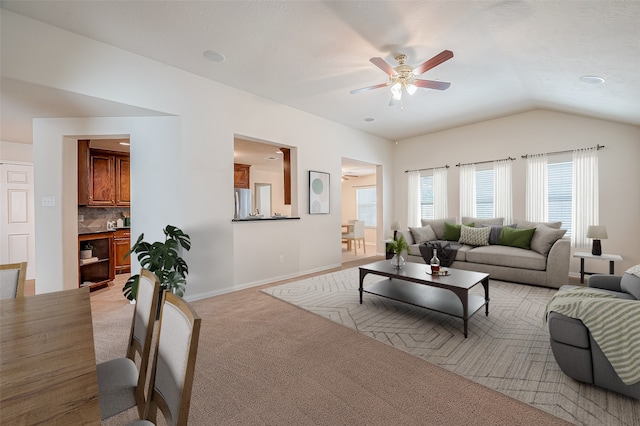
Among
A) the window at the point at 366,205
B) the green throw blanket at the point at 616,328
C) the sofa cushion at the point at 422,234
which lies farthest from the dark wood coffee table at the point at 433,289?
the window at the point at 366,205

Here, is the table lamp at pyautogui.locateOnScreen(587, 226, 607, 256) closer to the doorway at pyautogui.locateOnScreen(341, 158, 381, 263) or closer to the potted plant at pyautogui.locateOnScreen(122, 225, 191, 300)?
the doorway at pyautogui.locateOnScreen(341, 158, 381, 263)

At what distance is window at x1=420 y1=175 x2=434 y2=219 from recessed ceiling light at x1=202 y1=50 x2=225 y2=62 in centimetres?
510

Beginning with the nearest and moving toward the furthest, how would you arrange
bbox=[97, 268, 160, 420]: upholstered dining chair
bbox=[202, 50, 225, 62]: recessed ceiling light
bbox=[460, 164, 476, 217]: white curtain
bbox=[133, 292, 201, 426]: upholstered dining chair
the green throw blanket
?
1. bbox=[133, 292, 201, 426]: upholstered dining chair
2. bbox=[97, 268, 160, 420]: upholstered dining chair
3. the green throw blanket
4. bbox=[202, 50, 225, 62]: recessed ceiling light
5. bbox=[460, 164, 476, 217]: white curtain

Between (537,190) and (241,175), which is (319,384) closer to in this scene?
→ (537,190)

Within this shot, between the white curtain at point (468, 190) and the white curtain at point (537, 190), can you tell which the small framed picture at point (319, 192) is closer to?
the white curtain at point (468, 190)

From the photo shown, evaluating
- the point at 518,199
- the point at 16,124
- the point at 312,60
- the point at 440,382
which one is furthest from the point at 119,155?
the point at 518,199

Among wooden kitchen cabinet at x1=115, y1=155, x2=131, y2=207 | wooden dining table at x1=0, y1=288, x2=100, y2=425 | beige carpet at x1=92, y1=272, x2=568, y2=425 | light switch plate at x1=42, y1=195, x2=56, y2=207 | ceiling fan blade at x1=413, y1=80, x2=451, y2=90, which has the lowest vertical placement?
beige carpet at x1=92, y1=272, x2=568, y2=425

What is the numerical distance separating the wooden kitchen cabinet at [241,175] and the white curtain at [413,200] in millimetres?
4437

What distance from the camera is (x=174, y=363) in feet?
3.12

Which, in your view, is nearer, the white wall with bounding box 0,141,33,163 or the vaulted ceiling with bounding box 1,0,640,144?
the vaulted ceiling with bounding box 1,0,640,144

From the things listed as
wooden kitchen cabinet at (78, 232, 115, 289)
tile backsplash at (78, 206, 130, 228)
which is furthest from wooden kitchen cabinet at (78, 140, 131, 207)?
wooden kitchen cabinet at (78, 232, 115, 289)

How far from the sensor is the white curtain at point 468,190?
5.76m

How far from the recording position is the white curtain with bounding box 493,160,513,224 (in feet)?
17.3

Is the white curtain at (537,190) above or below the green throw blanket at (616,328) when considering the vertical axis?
above
